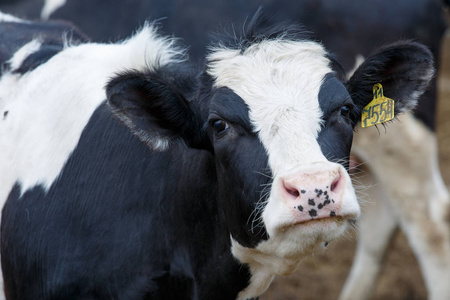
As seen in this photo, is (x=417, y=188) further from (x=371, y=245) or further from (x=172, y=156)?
(x=172, y=156)

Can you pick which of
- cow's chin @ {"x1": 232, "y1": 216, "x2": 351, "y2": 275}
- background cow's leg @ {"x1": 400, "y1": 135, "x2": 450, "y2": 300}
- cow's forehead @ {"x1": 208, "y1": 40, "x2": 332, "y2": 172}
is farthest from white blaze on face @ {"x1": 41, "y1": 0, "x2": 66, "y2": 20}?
cow's chin @ {"x1": 232, "y1": 216, "x2": 351, "y2": 275}

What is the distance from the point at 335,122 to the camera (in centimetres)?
350

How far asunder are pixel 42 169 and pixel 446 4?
3665 mm

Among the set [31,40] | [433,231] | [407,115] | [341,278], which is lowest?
[341,278]

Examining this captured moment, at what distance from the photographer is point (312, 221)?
10.5 feet

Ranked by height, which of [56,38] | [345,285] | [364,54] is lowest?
[345,285]

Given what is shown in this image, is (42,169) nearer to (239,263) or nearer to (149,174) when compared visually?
(149,174)

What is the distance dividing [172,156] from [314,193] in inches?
42.0

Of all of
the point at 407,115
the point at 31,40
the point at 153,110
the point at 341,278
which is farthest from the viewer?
the point at 341,278

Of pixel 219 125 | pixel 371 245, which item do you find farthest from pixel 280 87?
pixel 371 245

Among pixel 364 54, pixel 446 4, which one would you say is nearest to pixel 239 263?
pixel 364 54

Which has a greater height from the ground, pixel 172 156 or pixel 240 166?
pixel 240 166

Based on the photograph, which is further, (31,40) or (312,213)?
(31,40)

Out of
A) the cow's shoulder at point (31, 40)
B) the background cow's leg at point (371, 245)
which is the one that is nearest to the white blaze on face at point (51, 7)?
the cow's shoulder at point (31, 40)
